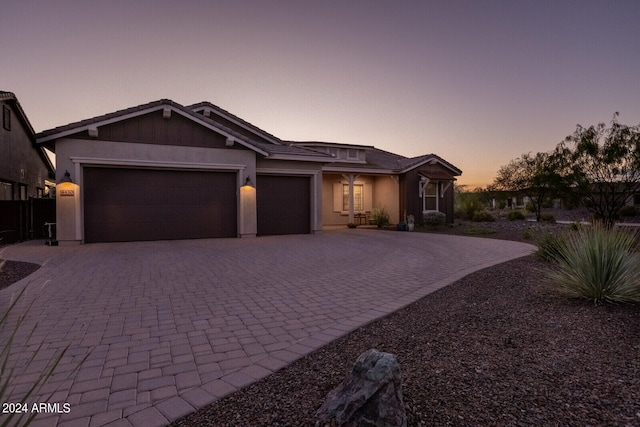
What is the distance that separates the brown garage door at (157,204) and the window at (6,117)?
5.63 meters

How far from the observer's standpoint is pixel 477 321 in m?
3.84

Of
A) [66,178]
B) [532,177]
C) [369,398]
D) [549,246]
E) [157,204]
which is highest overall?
[532,177]

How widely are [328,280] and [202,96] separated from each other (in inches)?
542

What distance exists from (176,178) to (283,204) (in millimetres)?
→ 4522

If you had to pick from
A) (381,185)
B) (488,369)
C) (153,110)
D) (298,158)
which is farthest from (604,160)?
(153,110)

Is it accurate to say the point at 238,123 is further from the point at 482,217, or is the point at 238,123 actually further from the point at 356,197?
the point at 482,217

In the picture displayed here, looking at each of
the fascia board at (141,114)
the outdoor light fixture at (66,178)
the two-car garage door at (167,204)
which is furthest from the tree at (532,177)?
the outdoor light fixture at (66,178)

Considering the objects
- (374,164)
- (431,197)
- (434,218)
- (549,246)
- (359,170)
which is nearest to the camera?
(549,246)

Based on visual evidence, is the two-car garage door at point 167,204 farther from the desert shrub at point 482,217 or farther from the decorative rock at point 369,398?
the desert shrub at point 482,217

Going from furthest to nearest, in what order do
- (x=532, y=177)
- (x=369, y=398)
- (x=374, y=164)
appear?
(x=532, y=177) < (x=374, y=164) < (x=369, y=398)

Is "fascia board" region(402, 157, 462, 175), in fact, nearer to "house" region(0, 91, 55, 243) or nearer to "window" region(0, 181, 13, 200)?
"house" region(0, 91, 55, 243)

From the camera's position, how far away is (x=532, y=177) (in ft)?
73.0

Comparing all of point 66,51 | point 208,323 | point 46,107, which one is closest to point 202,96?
point 66,51

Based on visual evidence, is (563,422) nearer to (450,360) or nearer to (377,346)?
(450,360)
